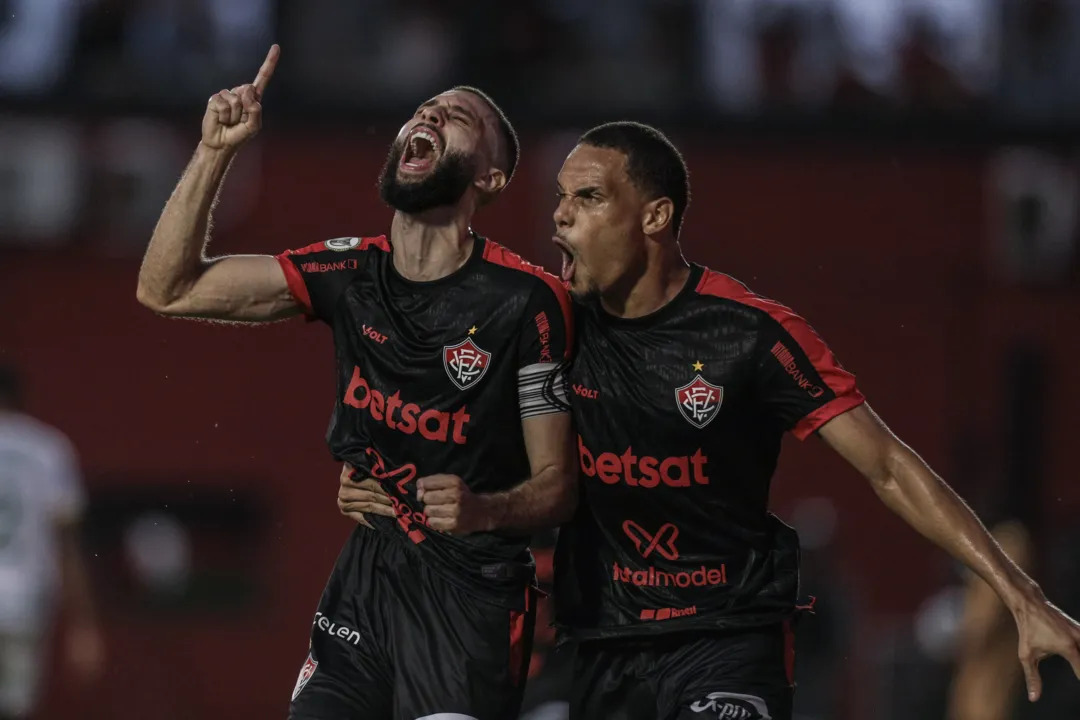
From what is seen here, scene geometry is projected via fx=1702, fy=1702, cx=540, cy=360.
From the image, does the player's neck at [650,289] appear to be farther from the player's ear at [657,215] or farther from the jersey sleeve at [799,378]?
the jersey sleeve at [799,378]

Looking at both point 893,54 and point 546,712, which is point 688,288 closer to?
point 546,712

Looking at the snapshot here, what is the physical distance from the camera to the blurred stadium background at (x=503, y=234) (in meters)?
12.9

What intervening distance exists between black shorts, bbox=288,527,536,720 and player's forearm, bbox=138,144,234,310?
3.19ft

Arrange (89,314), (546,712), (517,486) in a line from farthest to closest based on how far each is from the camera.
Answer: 1. (89,314)
2. (546,712)
3. (517,486)

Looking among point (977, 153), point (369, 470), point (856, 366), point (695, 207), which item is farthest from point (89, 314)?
point (369, 470)

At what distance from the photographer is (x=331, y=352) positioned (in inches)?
523

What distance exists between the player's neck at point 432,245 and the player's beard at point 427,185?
0.04 meters

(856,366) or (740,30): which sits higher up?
(740,30)

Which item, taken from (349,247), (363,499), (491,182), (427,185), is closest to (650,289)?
(491,182)

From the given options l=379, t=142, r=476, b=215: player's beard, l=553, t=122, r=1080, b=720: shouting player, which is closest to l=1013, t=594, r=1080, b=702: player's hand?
l=553, t=122, r=1080, b=720: shouting player

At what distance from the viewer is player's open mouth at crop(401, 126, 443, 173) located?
5.03m

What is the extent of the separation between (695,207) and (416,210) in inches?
340

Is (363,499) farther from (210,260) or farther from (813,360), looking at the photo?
(813,360)

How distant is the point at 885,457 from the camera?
192 inches
